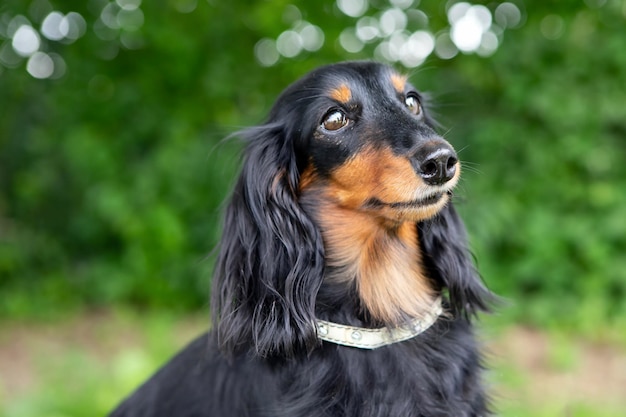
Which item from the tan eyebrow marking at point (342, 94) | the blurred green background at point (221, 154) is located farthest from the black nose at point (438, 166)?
the blurred green background at point (221, 154)

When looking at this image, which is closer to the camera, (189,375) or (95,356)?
(189,375)

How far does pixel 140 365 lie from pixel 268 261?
237cm

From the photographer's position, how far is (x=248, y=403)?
2354 millimetres

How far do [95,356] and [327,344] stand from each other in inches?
148

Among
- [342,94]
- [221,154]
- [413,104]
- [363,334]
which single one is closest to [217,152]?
[221,154]

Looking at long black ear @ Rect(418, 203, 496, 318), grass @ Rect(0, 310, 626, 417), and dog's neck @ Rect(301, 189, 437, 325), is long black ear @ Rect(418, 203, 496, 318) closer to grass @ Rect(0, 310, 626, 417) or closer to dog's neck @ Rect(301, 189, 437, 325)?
dog's neck @ Rect(301, 189, 437, 325)

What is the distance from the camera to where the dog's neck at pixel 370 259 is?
2.41 meters

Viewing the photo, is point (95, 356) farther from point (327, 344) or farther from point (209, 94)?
point (327, 344)

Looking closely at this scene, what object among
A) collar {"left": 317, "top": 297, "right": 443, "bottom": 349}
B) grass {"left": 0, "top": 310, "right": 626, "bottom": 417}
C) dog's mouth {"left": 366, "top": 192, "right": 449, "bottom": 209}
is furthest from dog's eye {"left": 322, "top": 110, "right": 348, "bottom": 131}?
grass {"left": 0, "top": 310, "right": 626, "bottom": 417}

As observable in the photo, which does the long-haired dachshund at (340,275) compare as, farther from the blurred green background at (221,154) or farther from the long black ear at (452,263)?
the blurred green background at (221,154)

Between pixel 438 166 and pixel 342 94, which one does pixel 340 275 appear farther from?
pixel 342 94

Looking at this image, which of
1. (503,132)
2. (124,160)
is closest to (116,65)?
(124,160)

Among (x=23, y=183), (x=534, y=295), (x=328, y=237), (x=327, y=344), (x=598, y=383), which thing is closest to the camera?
(x=327, y=344)

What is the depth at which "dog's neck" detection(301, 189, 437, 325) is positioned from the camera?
2406 millimetres
